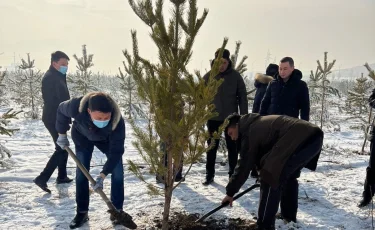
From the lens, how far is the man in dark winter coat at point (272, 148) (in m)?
2.63

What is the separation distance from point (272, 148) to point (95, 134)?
1.81 meters

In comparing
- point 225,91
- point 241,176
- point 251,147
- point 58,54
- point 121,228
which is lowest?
point 121,228

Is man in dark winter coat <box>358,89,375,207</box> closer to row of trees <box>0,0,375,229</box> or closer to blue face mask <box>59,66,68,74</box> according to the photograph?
row of trees <box>0,0,375,229</box>

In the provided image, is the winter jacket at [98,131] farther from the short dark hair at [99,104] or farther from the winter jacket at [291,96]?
the winter jacket at [291,96]

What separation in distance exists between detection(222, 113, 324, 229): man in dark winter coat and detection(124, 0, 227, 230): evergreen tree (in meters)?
0.52

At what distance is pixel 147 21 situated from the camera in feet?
7.95

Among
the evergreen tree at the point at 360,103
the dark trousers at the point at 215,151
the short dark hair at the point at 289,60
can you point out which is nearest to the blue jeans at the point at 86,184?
the dark trousers at the point at 215,151

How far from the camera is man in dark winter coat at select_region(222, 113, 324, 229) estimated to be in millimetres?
2631

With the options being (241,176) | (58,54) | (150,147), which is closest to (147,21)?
(150,147)

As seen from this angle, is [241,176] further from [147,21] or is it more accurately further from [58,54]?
[58,54]

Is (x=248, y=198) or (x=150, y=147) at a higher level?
(x=150, y=147)

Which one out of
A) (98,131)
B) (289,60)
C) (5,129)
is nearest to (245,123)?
(289,60)

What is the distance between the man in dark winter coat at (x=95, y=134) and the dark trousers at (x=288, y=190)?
1.42m

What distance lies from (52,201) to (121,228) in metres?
1.30
